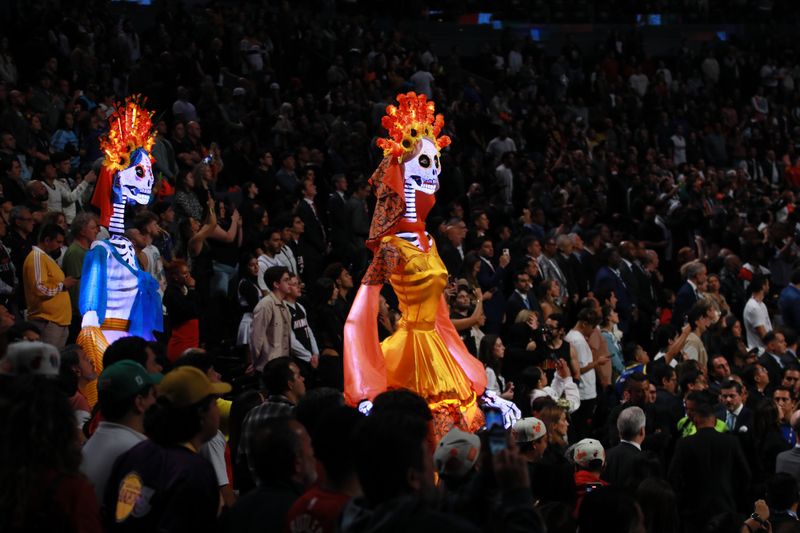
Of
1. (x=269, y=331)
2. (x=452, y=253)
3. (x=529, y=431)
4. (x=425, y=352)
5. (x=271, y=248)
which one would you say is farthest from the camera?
(x=452, y=253)

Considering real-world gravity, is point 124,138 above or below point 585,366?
above

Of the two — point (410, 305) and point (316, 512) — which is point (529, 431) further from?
point (316, 512)

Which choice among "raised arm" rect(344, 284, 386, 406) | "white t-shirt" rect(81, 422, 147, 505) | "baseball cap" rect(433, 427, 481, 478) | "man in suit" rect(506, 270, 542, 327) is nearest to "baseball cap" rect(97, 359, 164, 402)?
"white t-shirt" rect(81, 422, 147, 505)

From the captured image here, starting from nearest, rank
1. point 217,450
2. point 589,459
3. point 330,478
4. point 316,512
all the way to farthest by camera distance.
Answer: point 316,512
point 330,478
point 217,450
point 589,459

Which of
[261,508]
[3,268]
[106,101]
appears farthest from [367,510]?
[106,101]

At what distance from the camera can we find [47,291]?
9.48 meters

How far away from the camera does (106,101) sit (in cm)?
1463

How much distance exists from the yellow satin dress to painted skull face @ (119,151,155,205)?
2185 mm

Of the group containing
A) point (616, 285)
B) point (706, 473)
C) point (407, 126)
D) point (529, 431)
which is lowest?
point (706, 473)

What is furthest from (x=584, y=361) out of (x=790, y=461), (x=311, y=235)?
(x=311, y=235)

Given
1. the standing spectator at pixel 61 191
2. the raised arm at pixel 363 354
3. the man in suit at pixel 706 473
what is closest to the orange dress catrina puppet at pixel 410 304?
the raised arm at pixel 363 354

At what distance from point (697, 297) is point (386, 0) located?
1305 cm

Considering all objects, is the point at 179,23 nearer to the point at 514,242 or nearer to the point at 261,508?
the point at 514,242

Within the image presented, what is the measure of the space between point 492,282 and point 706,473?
16.7 ft
